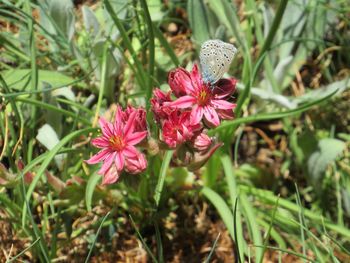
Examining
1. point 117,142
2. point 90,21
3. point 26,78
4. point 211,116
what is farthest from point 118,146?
point 90,21

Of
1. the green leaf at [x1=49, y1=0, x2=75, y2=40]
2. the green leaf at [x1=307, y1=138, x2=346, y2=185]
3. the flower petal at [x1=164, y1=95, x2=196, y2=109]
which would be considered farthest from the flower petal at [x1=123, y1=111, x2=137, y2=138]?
the green leaf at [x1=307, y1=138, x2=346, y2=185]

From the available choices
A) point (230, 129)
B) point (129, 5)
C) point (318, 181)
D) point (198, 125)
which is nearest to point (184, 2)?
point (129, 5)

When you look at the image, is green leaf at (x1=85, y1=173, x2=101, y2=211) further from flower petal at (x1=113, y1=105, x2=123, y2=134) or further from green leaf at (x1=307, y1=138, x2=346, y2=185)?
green leaf at (x1=307, y1=138, x2=346, y2=185)

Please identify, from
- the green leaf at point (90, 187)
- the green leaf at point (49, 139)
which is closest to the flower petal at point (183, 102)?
the green leaf at point (90, 187)

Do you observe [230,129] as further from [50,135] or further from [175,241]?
[50,135]

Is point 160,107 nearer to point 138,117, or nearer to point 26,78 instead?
point 138,117

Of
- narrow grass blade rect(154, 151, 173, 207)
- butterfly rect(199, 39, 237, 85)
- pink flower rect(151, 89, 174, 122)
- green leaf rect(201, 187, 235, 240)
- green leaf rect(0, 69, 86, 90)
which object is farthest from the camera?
green leaf rect(0, 69, 86, 90)
